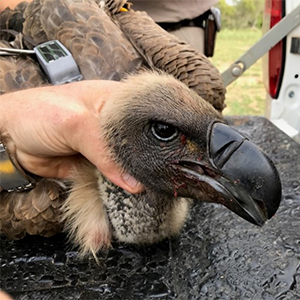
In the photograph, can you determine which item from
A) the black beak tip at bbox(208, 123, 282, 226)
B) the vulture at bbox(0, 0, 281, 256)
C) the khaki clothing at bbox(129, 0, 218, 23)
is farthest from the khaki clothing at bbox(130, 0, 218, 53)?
the black beak tip at bbox(208, 123, 282, 226)

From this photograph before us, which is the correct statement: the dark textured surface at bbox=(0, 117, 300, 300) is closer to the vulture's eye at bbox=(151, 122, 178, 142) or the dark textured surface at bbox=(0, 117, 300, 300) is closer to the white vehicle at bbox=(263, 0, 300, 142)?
the vulture's eye at bbox=(151, 122, 178, 142)

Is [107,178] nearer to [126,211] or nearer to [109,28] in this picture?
[126,211]

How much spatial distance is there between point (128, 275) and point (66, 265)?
8.5 inches

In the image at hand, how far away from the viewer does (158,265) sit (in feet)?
5.32

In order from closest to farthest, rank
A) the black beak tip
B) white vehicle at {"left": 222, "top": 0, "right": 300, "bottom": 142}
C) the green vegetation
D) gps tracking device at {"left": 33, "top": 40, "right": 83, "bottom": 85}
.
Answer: the black beak tip < gps tracking device at {"left": 33, "top": 40, "right": 83, "bottom": 85} < white vehicle at {"left": 222, "top": 0, "right": 300, "bottom": 142} < the green vegetation

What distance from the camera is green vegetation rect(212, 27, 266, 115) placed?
7.41m

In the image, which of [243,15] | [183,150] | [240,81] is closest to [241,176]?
[183,150]

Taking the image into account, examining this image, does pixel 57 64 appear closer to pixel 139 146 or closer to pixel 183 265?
pixel 139 146

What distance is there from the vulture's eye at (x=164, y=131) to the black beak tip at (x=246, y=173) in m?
0.13

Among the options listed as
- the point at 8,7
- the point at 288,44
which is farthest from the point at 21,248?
the point at 288,44

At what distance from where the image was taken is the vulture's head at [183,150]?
1.34 m

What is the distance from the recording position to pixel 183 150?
147cm

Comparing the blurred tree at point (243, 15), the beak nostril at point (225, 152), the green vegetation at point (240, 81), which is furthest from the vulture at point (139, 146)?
the blurred tree at point (243, 15)

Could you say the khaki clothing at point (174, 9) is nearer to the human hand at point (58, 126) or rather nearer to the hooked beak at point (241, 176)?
the human hand at point (58, 126)
